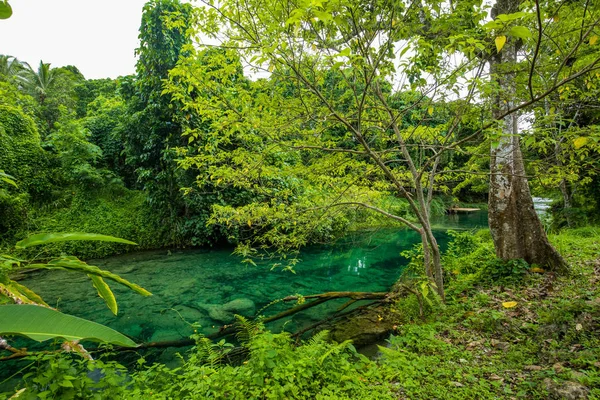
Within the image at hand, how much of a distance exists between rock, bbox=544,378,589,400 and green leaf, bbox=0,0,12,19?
13.4 ft

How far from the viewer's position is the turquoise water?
222 inches

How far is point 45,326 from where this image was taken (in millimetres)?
962

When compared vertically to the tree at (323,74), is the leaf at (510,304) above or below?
below

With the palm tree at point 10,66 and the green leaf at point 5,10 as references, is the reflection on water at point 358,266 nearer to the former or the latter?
the green leaf at point 5,10

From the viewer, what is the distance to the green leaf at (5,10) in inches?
37.2

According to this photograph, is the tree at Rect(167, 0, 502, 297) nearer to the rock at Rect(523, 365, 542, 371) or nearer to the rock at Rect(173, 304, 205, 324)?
the rock at Rect(523, 365, 542, 371)

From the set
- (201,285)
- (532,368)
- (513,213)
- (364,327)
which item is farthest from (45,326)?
(201,285)

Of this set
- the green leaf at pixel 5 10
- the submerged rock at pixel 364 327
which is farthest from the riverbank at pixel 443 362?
the green leaf at pixel 5 10

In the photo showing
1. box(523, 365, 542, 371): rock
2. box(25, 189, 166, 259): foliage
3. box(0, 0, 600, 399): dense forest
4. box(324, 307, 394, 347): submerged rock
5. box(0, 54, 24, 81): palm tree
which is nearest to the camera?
box(0, 0, 600, 399): dense forest

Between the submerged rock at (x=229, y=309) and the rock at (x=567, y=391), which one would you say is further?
the submerged rock at (x=229, y=309)

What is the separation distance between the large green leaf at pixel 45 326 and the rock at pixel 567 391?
3226 millimetres

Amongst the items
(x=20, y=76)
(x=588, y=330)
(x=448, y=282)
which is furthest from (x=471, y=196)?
(x=20, y=76)

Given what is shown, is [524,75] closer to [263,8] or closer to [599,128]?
[599,128]

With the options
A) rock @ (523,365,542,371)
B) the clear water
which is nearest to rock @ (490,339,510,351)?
rock @ (523,365,542,371)
